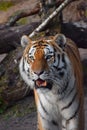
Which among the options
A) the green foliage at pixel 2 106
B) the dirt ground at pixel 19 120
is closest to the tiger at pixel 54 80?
the dirt ground at pixel 19 120

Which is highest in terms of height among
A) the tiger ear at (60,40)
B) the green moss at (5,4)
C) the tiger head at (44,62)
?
the tiger ear at (60,40)

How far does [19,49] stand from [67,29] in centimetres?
78

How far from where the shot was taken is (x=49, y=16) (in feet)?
20.3

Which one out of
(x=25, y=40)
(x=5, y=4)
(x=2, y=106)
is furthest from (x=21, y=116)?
(x=5, y=4)

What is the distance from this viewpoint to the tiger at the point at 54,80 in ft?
12.3

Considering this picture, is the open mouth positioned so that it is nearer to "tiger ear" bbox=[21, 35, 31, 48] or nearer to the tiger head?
the tiger head

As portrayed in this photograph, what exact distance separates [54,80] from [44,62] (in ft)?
0.66

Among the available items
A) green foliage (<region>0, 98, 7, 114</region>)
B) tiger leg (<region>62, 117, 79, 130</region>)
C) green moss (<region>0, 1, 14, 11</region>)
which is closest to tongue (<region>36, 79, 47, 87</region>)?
tiger leg (<region>62, 117, 79, 130</region>)

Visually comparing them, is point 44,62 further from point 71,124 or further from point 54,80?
point 71,124

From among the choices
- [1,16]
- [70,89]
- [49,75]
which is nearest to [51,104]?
[70,89]

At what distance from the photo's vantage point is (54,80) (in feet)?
12.5

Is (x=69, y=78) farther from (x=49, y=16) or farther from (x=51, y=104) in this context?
(x=49, y=16)

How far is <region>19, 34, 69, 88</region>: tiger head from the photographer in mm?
3686

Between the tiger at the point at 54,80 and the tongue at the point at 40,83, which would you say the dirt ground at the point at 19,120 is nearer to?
the tiger at the point at 54,80
